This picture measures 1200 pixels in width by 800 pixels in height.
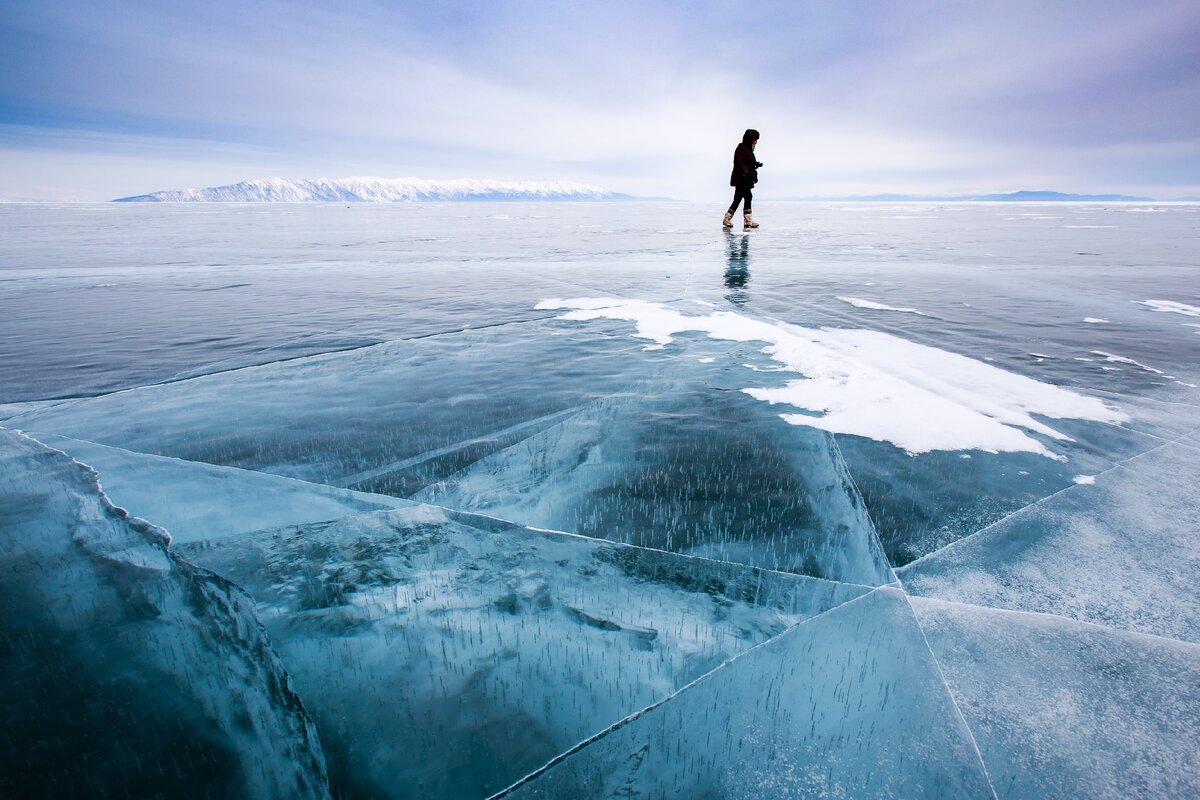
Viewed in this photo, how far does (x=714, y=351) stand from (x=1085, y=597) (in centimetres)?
305

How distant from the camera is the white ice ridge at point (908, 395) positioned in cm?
293

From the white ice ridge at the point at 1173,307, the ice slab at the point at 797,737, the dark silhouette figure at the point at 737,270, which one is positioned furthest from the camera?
the dark silhouette figure at the point at 737,270

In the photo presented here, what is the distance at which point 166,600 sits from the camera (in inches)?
66.5

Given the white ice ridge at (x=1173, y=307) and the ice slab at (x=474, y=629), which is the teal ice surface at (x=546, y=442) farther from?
the white ice ridge at (x=1173, y=307)

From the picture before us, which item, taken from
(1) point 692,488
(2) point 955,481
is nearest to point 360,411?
(1) point 692,488

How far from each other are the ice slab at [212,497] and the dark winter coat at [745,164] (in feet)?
43.5

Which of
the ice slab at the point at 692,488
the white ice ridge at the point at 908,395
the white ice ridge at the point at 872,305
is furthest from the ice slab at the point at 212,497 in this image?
the white ice ridge at the point at 872,305

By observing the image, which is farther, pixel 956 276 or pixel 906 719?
pixel 956 276

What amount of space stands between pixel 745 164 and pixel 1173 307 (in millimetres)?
9490

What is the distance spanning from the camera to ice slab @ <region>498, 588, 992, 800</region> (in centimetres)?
117

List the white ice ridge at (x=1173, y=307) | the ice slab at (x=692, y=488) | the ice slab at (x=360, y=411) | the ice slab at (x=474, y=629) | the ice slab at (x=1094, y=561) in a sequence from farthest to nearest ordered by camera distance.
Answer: the white ice ridge at (x=1173, y=307), the ice slab at (x=360, y=411), the ice slab at (x=692, y=488), the ice slab at (x=1094, y=561), the ice slab at (x=474, y=629)

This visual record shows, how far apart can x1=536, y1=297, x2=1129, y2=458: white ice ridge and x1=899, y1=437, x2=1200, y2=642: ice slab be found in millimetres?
499

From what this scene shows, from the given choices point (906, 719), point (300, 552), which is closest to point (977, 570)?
point (906, 719)

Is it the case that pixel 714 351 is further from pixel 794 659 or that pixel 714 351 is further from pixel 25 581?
pixel 25 581
